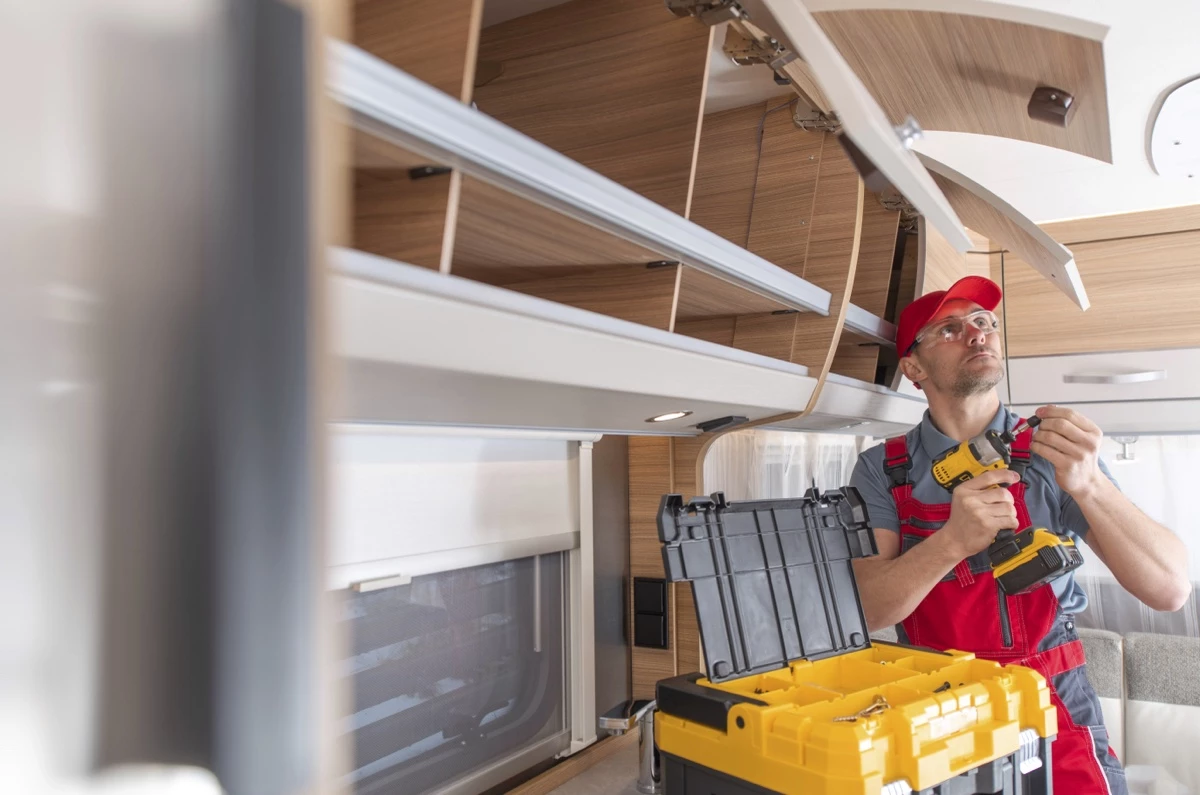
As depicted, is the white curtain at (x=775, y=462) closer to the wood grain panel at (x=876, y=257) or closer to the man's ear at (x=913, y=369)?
the man's ear at (x=913, y=369)

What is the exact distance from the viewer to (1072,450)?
5.70 ft

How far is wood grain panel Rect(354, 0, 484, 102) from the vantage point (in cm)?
83

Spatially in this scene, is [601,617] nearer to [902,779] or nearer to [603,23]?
[902,779]

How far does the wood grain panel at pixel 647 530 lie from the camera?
211cm

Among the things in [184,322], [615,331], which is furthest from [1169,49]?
[184,322]

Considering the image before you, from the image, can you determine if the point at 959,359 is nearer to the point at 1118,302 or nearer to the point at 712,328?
the point at 712,328

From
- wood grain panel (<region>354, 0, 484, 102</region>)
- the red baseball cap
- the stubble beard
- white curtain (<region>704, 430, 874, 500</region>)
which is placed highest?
wood grain panel (<region>354, 0, 484, 102</region>)

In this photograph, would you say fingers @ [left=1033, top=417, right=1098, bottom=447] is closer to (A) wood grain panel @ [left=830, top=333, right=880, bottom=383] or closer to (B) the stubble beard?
(B) the stubble beard

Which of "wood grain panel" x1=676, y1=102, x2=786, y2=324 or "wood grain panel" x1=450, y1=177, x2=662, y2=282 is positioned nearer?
"wood grain panel" x1=450, y1=177, x2=662, y2=282

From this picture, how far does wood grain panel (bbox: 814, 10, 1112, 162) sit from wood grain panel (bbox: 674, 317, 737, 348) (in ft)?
2.35

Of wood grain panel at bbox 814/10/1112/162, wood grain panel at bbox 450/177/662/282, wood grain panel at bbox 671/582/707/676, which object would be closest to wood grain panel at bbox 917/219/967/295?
wood grain panel at bbox 814/10/1112/162

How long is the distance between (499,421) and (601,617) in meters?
0.73

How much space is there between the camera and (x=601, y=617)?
6.73 ft

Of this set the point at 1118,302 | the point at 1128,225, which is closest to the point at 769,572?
the point at 1118,302
